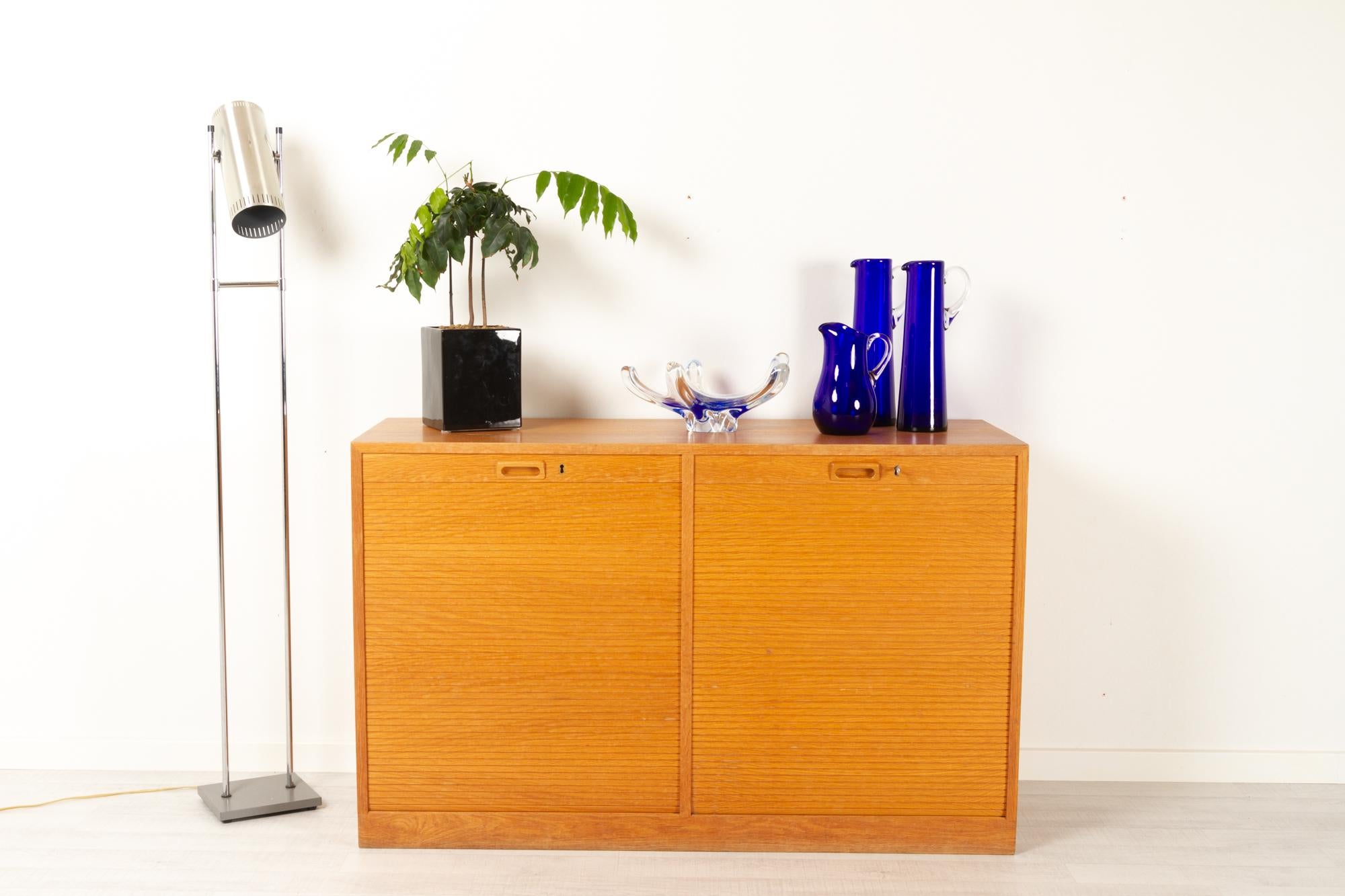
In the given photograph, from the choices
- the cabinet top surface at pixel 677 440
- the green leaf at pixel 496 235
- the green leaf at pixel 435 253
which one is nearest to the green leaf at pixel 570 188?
the green leaf at pixel 496 235

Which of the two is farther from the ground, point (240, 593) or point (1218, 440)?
point (1218, 440)

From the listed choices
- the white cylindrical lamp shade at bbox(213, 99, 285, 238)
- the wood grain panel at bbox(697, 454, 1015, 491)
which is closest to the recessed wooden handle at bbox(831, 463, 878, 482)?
the wood grain panel at bbox(697, 454, 1015, 491)

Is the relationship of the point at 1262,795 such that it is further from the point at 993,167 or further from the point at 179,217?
the point at 179,217

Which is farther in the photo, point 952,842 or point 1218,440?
point 1218,440

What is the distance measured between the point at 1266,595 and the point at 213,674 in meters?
2.47

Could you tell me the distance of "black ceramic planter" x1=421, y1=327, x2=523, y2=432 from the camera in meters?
2.33

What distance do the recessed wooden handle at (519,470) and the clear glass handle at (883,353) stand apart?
0.72 meters

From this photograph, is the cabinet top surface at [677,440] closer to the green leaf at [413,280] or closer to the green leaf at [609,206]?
the green leaf at [413,280]

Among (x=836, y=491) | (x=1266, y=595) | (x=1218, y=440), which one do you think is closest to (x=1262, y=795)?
(x=1266, y=595)

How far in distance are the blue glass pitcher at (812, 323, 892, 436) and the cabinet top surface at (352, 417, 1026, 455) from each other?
3 cm

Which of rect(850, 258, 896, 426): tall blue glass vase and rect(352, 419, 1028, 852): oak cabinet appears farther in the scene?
rect(850, 258, 896, 426): tall blue glass vase

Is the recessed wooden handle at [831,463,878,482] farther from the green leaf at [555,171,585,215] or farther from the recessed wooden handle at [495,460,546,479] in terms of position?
the green leaf at [555,171,585,215]

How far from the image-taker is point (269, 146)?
235cm

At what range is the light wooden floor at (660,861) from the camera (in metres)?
2.21
